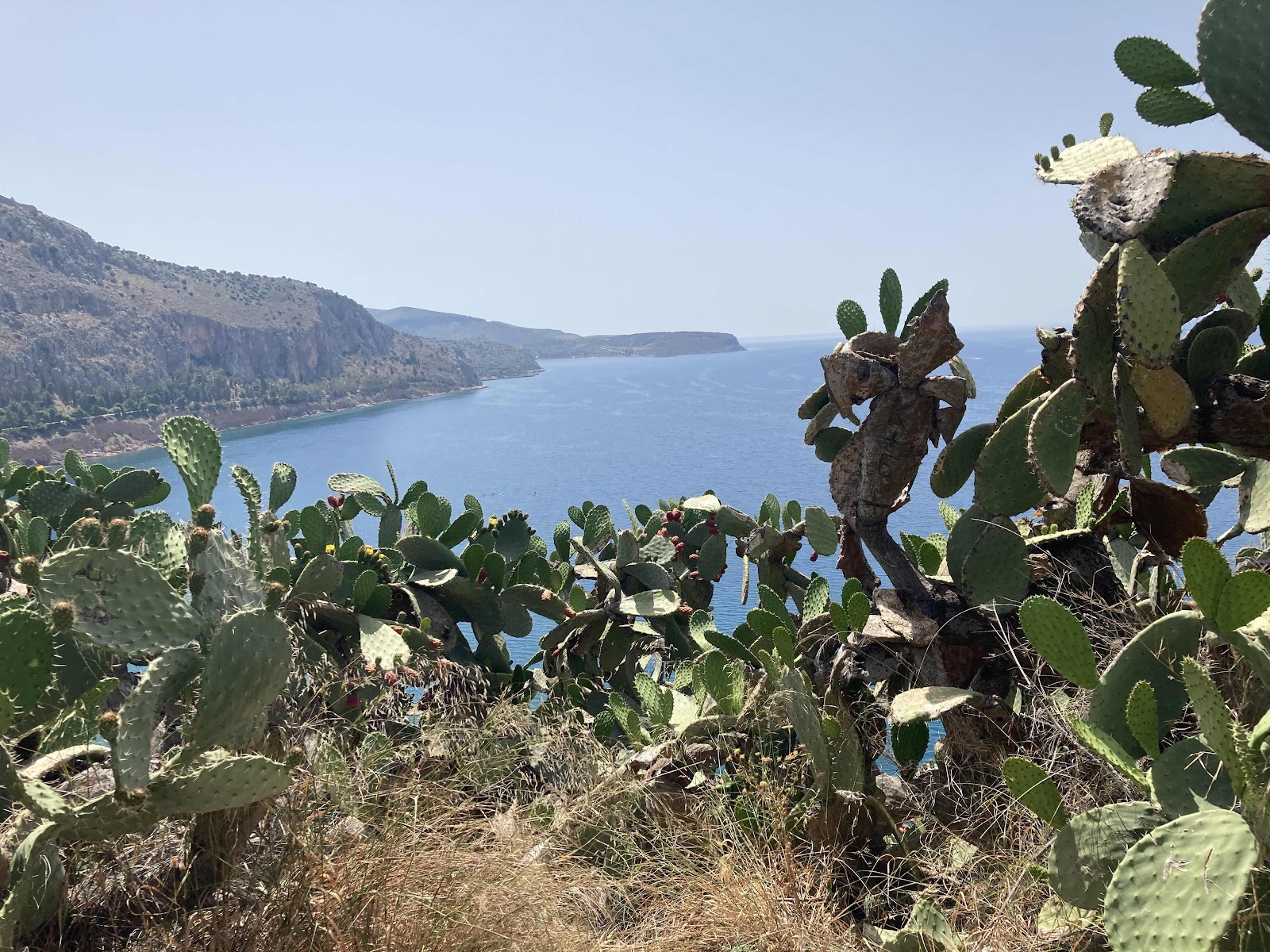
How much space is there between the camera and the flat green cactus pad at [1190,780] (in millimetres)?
1092

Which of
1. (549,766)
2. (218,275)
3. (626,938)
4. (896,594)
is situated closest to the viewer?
(626,938)

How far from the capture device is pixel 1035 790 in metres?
1.26

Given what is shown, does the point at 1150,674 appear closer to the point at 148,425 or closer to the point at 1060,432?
the point at 1060,432

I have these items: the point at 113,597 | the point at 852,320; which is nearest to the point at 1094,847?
the point at 852,320

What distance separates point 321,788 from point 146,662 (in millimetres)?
370

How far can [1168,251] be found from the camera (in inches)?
54.7

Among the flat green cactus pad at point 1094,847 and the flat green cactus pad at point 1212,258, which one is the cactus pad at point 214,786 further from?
the flat green cactus pad at point 1212,258

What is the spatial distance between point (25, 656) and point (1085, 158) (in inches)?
78.7

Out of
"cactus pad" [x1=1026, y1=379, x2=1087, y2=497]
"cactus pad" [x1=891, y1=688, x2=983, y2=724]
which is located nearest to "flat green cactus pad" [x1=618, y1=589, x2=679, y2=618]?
"cactus pad" [x1=891, y1=688, x2=983, y2=724]

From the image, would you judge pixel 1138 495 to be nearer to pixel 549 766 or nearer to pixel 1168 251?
pixel 1168 251

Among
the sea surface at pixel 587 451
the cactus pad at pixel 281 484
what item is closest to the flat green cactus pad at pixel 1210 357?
the cactus pad at pixel 281 484

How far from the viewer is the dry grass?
4.22ft

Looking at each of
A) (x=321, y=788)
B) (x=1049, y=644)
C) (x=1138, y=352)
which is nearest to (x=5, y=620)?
(x=321, y=788)

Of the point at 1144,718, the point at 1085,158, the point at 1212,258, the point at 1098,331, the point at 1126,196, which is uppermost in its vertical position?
the point at 1085,158
